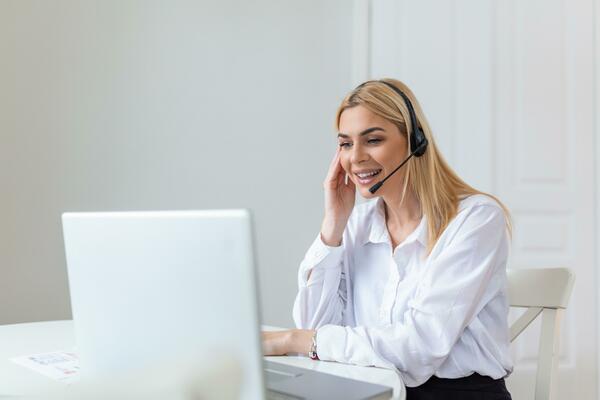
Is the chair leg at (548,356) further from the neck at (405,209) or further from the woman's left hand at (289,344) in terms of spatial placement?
the woman's left hand at (289,344)

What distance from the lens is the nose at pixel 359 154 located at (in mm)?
1516

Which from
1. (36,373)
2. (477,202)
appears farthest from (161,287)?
(477,202)

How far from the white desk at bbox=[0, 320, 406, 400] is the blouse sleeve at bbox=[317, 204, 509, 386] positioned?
5 cm

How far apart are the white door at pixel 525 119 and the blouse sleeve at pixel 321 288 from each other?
3.92 ft

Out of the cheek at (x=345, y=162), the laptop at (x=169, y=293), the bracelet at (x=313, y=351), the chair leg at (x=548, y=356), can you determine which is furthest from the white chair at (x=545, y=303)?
the laptop at (x=169, y=293)

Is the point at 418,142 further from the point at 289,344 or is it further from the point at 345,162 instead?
the point at 289,344

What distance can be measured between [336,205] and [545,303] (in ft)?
1.86

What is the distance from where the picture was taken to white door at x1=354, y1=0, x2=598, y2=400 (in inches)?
99.1

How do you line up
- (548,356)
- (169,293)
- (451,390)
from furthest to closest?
(548,356)
(451,390)
(169,293)

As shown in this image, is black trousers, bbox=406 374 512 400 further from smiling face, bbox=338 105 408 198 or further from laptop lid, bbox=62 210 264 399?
laptop lid, bbox=62 210 264 399

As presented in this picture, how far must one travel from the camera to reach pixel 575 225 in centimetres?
253

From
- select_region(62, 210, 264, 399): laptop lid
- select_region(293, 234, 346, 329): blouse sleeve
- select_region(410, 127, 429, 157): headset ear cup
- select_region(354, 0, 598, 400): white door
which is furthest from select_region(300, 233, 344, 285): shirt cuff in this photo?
select_region(354, 0, 598, 400): white door

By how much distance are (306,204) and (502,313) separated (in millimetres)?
1325

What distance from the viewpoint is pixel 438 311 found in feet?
3.94
